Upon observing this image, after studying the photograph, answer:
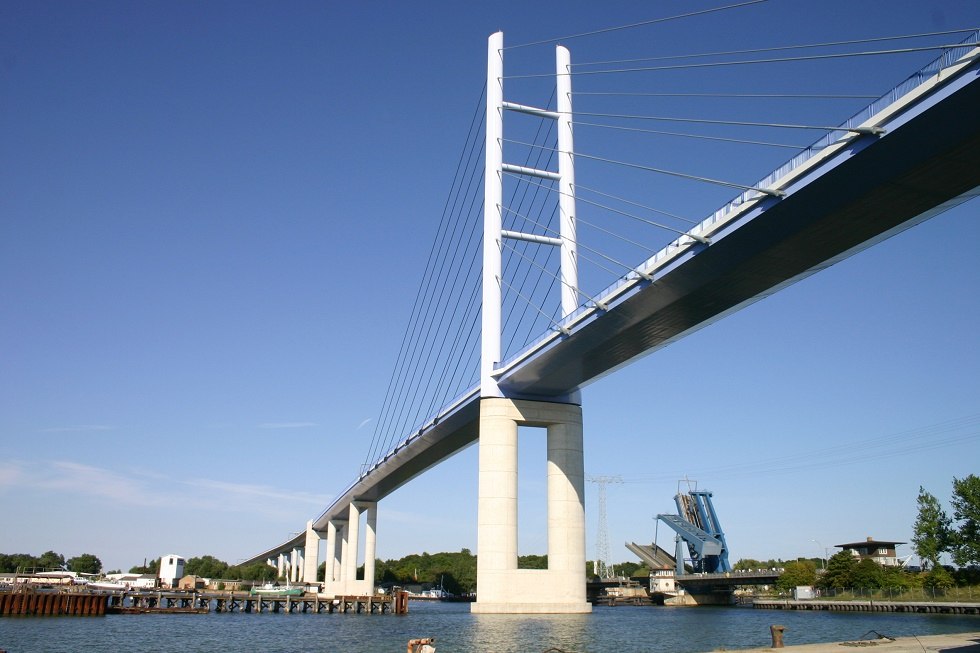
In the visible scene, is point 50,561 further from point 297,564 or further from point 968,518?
point 968,518

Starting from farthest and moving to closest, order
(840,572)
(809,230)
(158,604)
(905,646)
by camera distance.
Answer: (840,572)
(158,604)
(809,230)
(905,646)

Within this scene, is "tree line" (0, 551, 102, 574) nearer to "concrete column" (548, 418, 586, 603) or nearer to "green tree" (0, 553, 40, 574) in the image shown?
"green tree" (0, 553, 40, 574)

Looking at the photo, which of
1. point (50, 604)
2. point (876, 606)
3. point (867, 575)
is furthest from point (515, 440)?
point (867, 575)

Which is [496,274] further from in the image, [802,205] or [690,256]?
[802,205]

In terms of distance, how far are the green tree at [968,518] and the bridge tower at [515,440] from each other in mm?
33913

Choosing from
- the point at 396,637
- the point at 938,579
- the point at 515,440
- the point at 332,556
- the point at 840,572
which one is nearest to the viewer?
the point at 396,637

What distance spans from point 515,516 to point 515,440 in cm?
383

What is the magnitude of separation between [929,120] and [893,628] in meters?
29.2

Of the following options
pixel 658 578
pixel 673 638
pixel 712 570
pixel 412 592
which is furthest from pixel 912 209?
pixel 412 592

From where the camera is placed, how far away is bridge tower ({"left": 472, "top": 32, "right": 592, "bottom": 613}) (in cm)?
4200

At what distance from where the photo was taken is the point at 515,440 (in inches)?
1713

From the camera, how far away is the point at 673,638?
35.9 meters

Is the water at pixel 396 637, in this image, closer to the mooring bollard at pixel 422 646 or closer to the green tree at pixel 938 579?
the mooring bollard at pixel 422 646

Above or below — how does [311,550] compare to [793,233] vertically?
below
